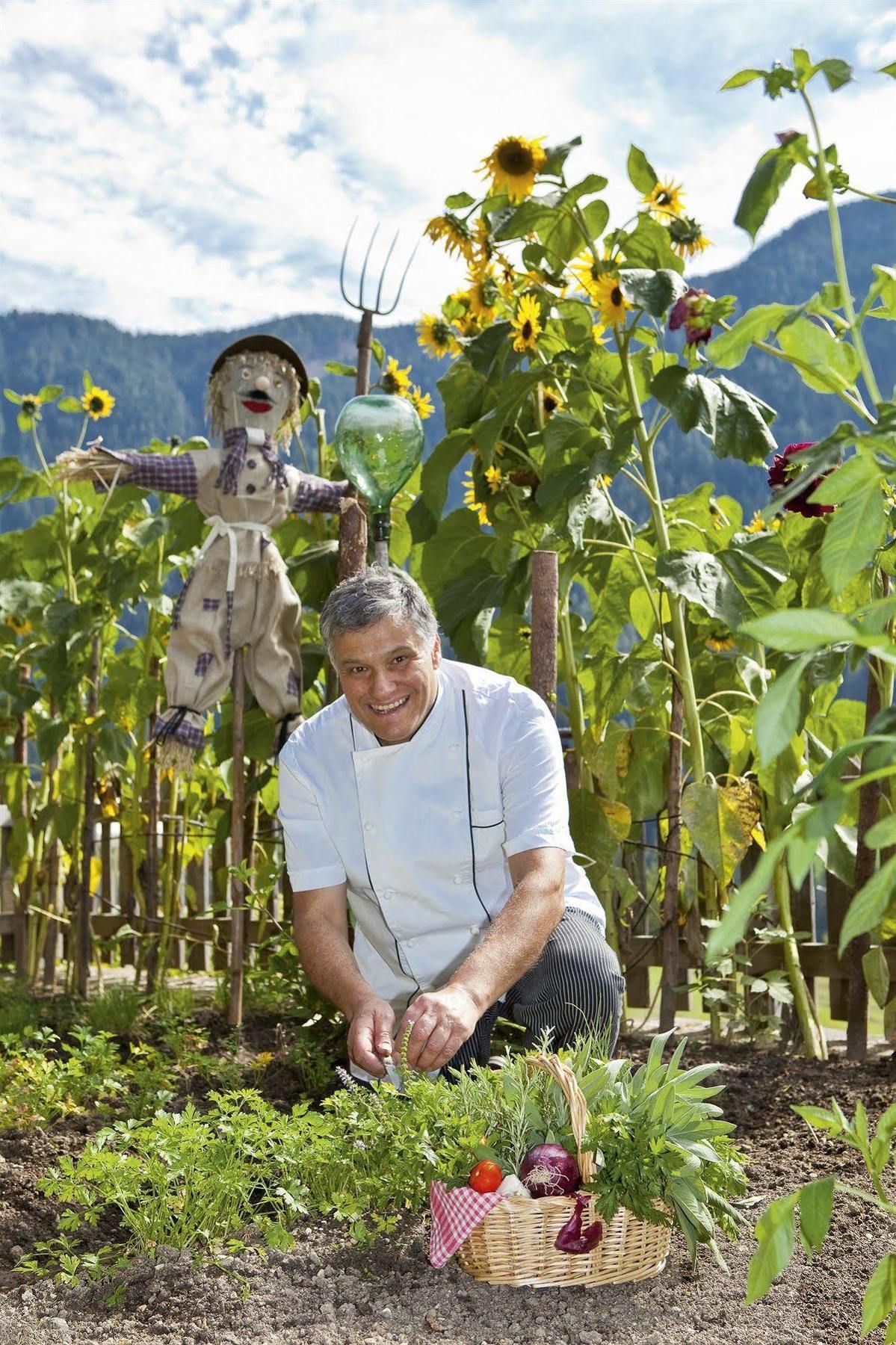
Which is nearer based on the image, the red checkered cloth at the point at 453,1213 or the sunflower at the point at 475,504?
the red checkered cloth at the point at 453,1213

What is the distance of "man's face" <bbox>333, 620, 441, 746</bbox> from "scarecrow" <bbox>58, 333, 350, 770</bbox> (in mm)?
858

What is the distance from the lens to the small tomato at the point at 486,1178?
4.84 ft

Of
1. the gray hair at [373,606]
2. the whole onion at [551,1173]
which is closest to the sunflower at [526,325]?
the gray hair at [373,606]

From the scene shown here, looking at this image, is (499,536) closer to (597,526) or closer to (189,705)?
(597,526)

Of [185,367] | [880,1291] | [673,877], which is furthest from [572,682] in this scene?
[185,367]

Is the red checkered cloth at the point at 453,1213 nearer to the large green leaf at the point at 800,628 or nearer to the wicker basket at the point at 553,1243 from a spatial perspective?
the wicker basket at the point at 553,1243

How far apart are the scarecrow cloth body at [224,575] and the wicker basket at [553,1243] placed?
1.48 metres

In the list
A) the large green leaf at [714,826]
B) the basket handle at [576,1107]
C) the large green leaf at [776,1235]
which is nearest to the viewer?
the large green leaf at [776,1235]

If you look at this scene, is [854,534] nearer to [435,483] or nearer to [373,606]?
[373,606]

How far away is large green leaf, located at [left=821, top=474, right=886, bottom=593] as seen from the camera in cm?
81

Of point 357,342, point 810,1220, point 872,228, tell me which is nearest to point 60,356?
point 872,228

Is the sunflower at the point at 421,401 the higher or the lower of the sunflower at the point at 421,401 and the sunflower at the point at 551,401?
the higher

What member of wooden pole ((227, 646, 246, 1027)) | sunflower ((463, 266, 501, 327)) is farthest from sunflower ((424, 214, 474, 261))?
wooden pole ((227, 646, 246, 1027))

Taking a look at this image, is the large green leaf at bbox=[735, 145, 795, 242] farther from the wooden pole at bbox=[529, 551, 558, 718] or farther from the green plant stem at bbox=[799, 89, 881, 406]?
the wooden pole at bbox=[529, 551, 558, 718]
